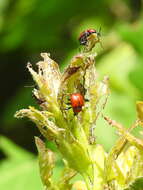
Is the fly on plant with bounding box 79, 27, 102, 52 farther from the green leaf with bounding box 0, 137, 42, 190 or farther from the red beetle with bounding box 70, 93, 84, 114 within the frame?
the green leaf with bounding box 0, 137, 42, 190

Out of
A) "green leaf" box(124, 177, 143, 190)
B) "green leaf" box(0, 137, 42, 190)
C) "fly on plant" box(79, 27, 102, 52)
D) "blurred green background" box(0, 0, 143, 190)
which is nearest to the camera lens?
"green leaf" box(124, 177, 143, 190)

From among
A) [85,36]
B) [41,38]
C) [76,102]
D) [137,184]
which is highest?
[41,38]

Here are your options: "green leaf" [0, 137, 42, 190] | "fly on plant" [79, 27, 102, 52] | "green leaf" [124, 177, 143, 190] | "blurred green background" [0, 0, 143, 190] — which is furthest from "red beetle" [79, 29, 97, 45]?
"blurred green background" [0, 0, 143, 190]

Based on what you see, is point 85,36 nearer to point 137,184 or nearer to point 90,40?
point 90,40

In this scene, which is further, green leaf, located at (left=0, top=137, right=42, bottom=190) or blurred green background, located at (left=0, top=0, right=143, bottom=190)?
blurred green background, located at (left=0, top=0, right=143, bottom=190)

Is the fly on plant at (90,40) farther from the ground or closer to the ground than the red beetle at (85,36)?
closer to the ground

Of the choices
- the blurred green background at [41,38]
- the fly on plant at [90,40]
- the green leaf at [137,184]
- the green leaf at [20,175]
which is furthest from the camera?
the blurred green background at [41,38]

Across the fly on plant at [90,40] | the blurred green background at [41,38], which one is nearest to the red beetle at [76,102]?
the fly on plant at [90,40]

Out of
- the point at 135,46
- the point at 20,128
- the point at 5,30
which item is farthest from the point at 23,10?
the point at 135,46

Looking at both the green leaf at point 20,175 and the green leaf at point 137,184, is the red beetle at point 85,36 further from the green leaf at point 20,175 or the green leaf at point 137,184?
the green leaf at point 20,175

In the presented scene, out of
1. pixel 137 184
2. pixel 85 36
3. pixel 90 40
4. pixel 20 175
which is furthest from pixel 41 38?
pixel 137 184
